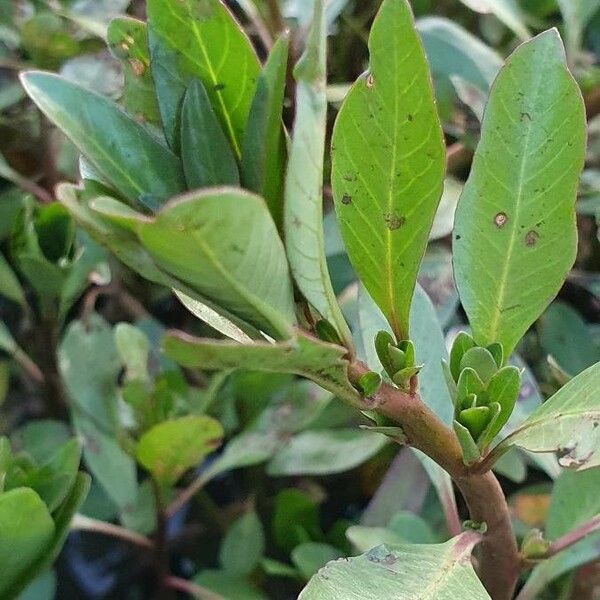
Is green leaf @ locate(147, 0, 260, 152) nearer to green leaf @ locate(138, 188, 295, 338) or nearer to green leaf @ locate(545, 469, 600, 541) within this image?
green leaf @ locate(138, 188, 295, 338)

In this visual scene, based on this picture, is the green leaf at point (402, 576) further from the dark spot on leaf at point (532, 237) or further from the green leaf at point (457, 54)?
the green leaf at point (457, 54)

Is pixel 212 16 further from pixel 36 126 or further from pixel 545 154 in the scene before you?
pixel 36 126

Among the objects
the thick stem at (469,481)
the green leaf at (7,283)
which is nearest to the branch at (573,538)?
the thick stem at (469,481)

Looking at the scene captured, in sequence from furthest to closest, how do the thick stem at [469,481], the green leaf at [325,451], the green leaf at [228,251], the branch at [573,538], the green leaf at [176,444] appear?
the green leaf at [325,451] → the green leaf at [176,444] → the branch at [573,538] → the thick stem at [469,481] → the green leaf at [228,251]

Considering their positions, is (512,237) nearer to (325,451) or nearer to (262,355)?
(262,355)

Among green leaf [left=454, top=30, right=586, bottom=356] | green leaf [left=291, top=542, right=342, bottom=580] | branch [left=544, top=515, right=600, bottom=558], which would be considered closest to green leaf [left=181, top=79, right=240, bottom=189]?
green leaf [left=454, top=30, right=586, bottom=356]

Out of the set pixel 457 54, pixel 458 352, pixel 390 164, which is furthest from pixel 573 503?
pixel 457 54
